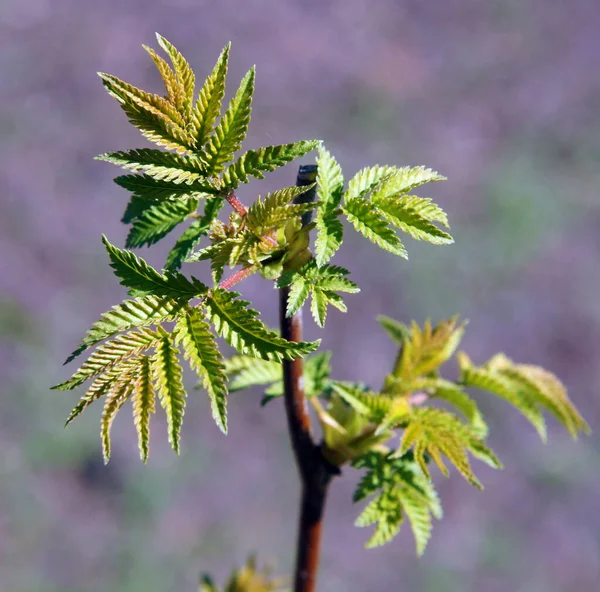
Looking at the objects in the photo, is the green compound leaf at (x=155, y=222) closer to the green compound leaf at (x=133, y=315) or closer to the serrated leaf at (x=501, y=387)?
the green compound leaf at (x=133, y=315)

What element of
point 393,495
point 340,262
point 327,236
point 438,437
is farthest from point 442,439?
point 340,262

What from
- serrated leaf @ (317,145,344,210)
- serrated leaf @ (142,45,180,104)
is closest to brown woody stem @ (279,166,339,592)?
serrated leaf @ (317,145,344,210)

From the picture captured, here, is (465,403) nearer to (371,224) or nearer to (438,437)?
(438,437)

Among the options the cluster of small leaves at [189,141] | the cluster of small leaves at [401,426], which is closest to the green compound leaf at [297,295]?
the cluster of small leaves at [189,141]

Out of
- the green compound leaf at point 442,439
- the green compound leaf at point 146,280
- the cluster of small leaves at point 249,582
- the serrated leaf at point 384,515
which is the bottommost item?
the cluster of small leaves at point 249,582

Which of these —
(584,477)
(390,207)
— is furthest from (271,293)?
(390,207)
